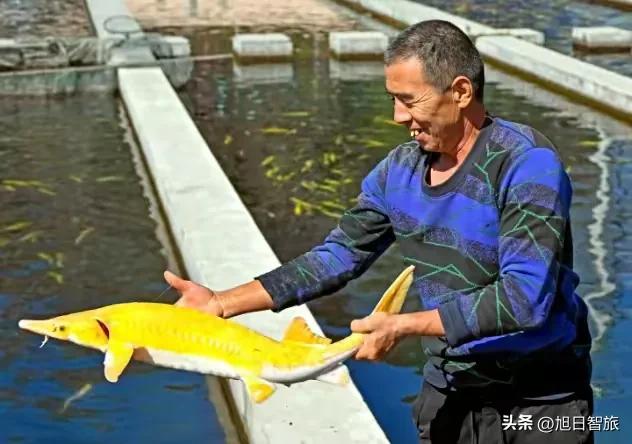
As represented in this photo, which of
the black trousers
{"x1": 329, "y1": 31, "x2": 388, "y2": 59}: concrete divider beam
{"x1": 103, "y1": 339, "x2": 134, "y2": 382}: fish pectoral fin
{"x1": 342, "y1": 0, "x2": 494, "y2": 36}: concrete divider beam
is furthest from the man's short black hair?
{"x1": 342, "y1": 0, "x2": 494, "y2": 36}: concrete divider beam

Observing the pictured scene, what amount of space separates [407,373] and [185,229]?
2362mm

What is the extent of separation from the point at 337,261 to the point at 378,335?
60 cm

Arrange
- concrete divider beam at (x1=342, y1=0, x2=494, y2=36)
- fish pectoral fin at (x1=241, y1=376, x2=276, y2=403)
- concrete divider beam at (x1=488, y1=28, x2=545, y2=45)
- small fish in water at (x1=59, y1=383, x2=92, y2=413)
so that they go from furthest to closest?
concrete divider beam at (x1=342, y1=0, x2=494, y2=36), concrete divider beam at (x1=488, y1=28, x2=545, y2=45), small fish in water at (x1=59, y1=383, x2=92, y2=413), fish pectoral fin at (x1=241, y1=376, x2=276, y2=403)

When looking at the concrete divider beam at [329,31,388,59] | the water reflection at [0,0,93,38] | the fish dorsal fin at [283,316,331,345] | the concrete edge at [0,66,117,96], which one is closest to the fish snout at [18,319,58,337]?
the fish dorsal fin at [283,316,331,345]

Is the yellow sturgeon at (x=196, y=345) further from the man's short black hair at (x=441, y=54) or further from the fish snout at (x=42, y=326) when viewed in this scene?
the man's short black hair at (x=441, y=54)

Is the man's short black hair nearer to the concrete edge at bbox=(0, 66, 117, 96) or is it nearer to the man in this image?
the man

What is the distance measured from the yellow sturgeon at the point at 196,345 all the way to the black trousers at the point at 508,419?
1.23ft

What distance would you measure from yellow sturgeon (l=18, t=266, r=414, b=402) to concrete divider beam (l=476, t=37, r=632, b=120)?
10476 mm

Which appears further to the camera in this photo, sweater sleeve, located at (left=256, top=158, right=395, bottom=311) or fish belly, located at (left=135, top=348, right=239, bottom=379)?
sweater sleeve, located at (left=256, top=158, right=395, bottom=311)

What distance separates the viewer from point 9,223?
914 cm

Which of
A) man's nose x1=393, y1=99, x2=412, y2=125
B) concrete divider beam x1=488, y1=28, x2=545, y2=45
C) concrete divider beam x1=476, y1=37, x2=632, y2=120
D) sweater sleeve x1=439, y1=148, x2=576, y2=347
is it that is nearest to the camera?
sweater sleeve x1=439, y1=148, x2=576, y2=347

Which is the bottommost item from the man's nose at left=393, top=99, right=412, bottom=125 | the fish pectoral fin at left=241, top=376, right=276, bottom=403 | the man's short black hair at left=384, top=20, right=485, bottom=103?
the fish pectoral fin at left=241, top=376, right=276, bottom=403

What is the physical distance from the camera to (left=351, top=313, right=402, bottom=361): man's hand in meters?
2.89

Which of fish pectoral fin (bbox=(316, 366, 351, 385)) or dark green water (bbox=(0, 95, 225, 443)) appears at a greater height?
fish pectoral fin (bbox=(316, 366, 351, 385))
